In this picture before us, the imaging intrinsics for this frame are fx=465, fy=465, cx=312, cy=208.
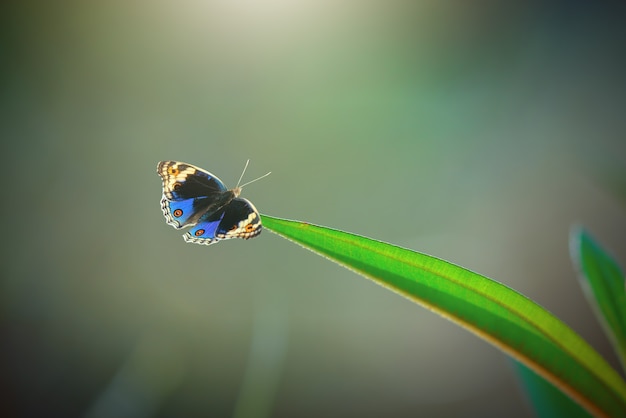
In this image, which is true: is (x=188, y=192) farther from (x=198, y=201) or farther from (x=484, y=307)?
(x=484, y=307)

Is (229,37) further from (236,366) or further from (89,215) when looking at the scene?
(236,366)

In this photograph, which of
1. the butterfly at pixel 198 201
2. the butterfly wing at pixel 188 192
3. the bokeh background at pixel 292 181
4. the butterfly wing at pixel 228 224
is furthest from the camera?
the bokeh background at pixel 292 181

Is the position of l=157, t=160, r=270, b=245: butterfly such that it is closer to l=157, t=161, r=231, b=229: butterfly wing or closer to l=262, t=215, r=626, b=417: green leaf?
l=157, t=161, r=231, b=229: butterfly wing

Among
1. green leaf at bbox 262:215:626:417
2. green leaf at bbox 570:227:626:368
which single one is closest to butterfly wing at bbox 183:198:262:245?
green leaf at bbox 262:215:626:417

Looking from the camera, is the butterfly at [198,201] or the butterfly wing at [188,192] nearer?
the butterfly at [198,201]

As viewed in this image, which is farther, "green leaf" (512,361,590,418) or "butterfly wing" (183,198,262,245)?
"butterfly wing" (183,198,262,245)

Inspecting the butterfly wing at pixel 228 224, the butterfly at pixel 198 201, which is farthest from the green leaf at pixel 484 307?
the butterfly at pixel 198 201

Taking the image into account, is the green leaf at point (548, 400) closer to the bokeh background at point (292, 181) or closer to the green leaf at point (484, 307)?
the green leaf at point (484, 307)
